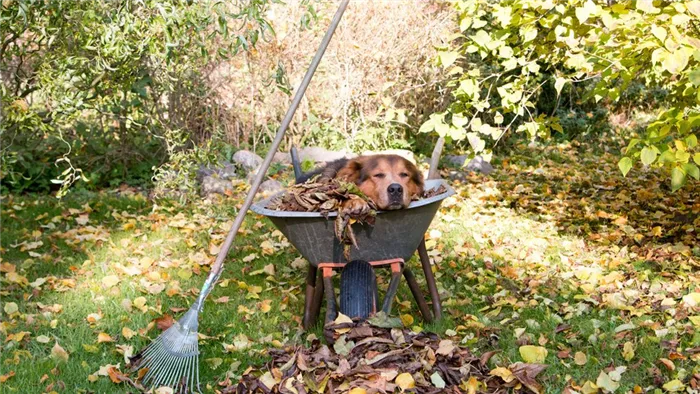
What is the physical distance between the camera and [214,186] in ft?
24.0

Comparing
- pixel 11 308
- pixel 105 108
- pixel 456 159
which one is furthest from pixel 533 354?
pixel 456 159

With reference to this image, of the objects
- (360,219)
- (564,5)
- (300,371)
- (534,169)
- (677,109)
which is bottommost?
(534,169)

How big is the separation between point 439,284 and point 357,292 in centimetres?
139

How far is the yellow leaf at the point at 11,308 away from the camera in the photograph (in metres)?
4.15

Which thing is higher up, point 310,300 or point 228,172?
point 310,300

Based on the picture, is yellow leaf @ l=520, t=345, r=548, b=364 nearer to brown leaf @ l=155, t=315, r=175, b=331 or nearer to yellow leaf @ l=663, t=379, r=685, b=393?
yellow leaf @ l=663, t=379, r=685, b=393

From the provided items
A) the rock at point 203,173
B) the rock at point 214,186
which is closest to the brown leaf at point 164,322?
the rock at point 214,186

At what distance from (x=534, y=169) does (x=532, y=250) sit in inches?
134

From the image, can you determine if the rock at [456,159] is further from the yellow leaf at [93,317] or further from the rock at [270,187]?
the yellow leaf at [93,317]

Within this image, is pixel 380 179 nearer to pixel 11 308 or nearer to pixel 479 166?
pixel 11 308

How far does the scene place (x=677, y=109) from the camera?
420 centimetres

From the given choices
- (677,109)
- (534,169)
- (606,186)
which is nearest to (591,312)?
(677,109)

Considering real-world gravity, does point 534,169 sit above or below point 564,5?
below

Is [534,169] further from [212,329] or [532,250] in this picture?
[212,329]
